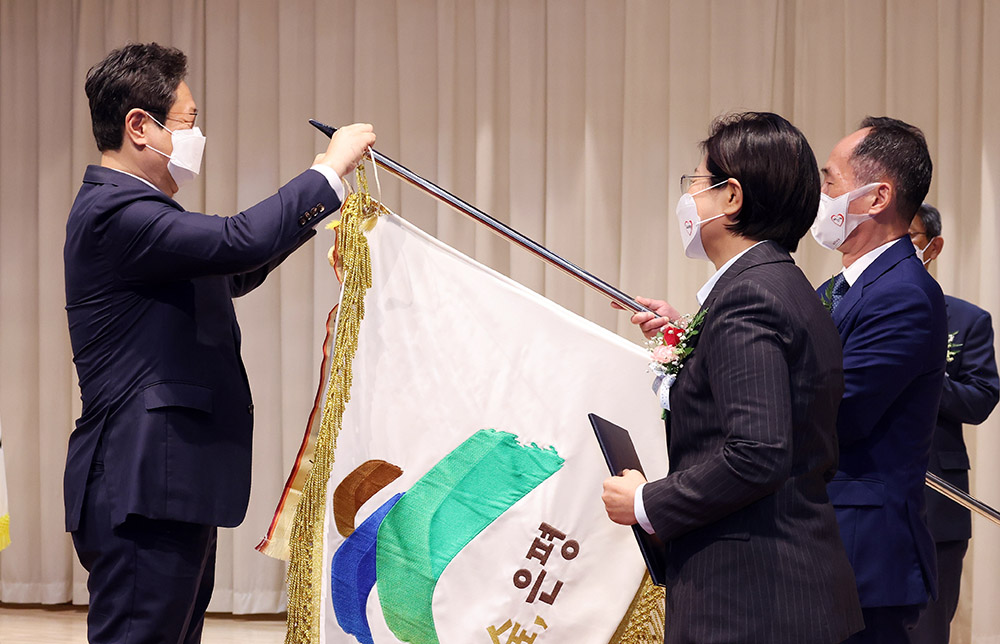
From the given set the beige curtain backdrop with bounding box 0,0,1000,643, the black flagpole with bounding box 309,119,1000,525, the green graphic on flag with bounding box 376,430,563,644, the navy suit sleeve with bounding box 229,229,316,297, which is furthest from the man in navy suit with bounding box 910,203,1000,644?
the navy suit sleeve with bounding box 229,229,316,297

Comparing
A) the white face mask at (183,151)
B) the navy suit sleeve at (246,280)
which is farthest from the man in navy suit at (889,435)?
the white face mask at (183,151)

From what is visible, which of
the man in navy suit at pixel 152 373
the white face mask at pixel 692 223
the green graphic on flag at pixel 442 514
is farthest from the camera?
the green graphic on flag at pixel 442 514

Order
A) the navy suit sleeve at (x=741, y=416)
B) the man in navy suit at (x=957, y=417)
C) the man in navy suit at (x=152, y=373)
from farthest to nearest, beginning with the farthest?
Result: the man in navy suit at (x=957, y=417)
the man in navy suit at (x=152, y=373)
the navy suit sleeve at (x=741, y=416)

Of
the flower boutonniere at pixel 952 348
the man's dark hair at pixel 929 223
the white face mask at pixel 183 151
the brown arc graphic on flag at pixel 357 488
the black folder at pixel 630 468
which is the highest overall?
the white face mask at pixel 183 151

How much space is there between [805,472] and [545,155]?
2710 mm

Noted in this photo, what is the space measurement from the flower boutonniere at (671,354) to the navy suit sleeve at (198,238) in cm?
80

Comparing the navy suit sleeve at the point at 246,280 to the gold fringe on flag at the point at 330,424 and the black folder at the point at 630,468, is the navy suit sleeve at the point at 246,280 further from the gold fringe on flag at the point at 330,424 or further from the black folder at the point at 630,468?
the black folder at the point at 630,468

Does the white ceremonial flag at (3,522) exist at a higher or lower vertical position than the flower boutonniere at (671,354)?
lower

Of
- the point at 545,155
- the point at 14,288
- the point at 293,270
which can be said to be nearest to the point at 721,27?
the point at 545,155

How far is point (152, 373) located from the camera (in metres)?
1.82

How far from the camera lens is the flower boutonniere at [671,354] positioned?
1.42 metres

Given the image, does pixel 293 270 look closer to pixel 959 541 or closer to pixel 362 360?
pixel 362 360

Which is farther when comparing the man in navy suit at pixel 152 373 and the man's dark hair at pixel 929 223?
the man's dark hair at pixel 929 223

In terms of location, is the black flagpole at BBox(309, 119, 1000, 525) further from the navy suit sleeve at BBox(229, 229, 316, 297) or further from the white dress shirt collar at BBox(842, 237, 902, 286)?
the white dress shirt collar at BBox(842, 237, 902, 286)
